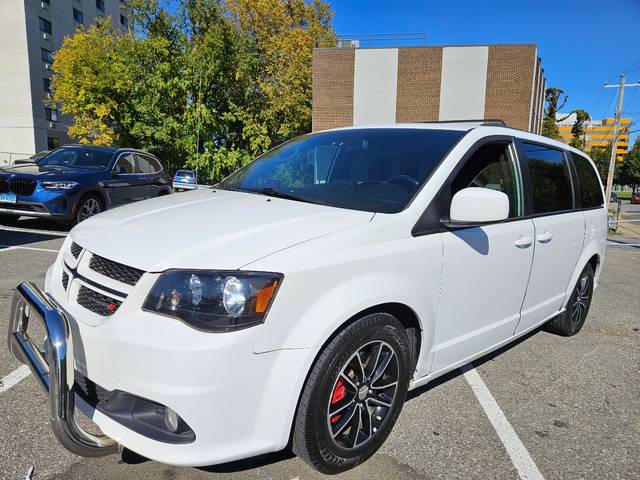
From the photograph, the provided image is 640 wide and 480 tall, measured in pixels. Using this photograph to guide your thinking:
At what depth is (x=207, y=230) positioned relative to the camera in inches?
87.6

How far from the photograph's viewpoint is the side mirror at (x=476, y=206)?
253 cm

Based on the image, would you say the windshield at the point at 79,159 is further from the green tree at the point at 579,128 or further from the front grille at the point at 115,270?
the green tree at the point at 579,128

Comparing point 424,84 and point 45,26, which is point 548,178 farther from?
point 45,26

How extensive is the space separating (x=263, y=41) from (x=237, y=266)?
3556 cm

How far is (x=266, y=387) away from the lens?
1924 mm

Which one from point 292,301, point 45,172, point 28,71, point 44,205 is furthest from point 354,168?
point 28,71

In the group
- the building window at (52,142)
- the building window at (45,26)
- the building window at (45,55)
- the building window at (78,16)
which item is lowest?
the building window at (52,142)

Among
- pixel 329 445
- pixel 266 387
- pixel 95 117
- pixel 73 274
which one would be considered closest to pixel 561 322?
pixel 329 445

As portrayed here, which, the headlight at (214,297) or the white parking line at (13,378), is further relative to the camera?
the white parking line at (13,378)

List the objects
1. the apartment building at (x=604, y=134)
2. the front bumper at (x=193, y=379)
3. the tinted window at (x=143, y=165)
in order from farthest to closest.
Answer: the apartment building at (x=604, y=134) < the tinted window at (x=143, y=165) < the front bumper at (x=193, y=379)

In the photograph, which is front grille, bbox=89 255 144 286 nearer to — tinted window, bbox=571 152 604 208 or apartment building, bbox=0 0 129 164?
tinted window, bbox=571 152 604 208

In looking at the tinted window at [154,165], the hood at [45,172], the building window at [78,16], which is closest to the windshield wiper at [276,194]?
the hood at [45,172]

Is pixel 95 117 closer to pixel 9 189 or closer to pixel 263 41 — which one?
pixel 263 41

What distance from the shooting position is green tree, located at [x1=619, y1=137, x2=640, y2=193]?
232 ft
